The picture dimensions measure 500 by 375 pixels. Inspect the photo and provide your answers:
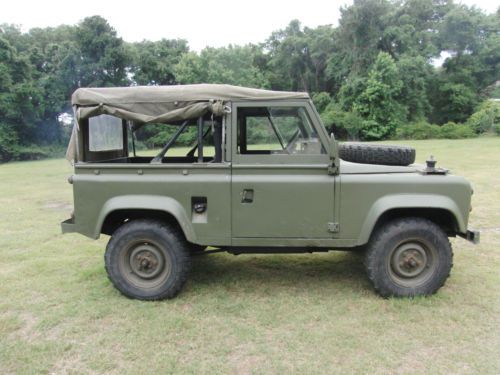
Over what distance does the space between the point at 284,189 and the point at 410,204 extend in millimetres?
1210

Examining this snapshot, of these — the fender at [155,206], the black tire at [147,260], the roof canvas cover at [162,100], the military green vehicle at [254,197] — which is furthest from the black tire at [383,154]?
the black tire at [147,260]

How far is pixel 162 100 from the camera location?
428 cm

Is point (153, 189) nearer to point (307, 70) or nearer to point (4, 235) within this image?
point (4, 235)

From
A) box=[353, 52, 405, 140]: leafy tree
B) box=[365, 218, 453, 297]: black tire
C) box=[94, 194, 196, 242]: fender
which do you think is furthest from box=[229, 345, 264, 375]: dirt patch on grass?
box=[353, 52, 405, 140]: leafy tree

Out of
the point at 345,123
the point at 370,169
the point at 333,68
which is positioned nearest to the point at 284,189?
the point at 370,169

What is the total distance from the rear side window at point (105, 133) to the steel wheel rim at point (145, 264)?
3.96 feet

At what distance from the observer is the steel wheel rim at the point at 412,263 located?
4348mm

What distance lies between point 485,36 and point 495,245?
133 ft

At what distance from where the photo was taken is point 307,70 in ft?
148

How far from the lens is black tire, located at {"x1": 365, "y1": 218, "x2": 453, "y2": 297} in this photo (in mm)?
4258

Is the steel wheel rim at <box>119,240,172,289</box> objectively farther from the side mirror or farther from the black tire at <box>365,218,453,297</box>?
the black tire at <box>365,218,453,297</box>

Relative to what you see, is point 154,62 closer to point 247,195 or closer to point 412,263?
point 247,195

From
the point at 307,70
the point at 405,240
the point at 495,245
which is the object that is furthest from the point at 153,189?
the point at 307,70

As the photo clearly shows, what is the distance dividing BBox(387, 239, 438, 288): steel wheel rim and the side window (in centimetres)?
129
